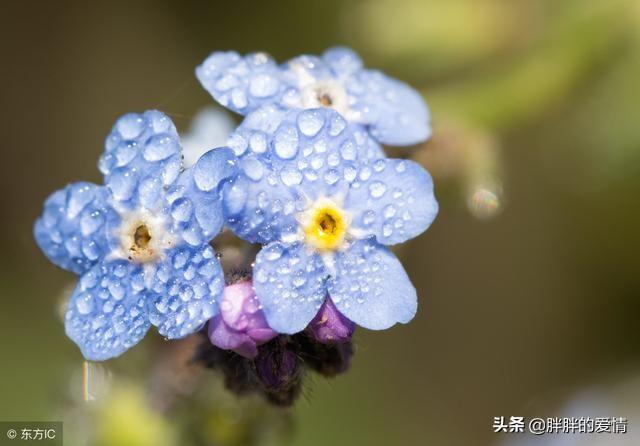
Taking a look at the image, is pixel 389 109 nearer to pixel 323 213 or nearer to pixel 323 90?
pixel 323 90

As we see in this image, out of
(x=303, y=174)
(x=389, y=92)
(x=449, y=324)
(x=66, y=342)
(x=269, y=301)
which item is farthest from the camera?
(x=449, y=324)

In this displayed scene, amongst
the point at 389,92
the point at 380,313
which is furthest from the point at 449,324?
the point at 380,313

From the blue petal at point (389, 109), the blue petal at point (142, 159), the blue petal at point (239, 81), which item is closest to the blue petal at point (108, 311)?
the blue petal at point (142, 159)

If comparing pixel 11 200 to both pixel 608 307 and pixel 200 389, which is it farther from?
pixel 608 307

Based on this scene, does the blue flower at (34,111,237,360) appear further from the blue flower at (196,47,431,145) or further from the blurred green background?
the blurred green background

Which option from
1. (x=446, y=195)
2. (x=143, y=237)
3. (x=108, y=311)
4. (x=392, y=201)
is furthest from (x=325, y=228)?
(x=446, y=195)

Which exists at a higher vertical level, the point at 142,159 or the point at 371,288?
the point at 142,159
